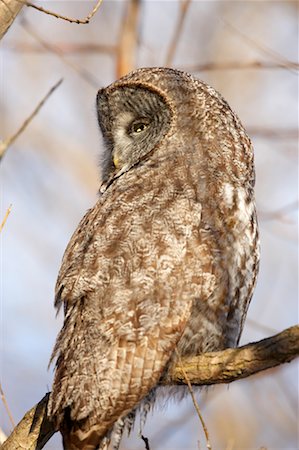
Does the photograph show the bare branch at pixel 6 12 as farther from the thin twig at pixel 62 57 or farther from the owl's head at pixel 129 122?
the thin twig at pixel 62 57

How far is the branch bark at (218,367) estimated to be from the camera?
132 inches

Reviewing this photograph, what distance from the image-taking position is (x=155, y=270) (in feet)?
13.0

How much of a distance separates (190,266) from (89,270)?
0.45 meters

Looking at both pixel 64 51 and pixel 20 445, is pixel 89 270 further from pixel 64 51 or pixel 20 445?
pixel 64 51

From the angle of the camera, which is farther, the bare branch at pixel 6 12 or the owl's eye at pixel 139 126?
the owl's eye at pixel 139 126

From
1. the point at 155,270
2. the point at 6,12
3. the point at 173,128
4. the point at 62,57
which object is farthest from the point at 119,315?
the point at 62,57

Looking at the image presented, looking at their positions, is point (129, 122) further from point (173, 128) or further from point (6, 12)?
point (6, 12)

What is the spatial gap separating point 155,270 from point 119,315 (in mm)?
256

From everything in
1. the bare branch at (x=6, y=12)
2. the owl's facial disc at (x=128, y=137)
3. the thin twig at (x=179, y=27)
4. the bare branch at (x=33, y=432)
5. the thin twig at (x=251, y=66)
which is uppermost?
the thin twig at (x=179, y=27)

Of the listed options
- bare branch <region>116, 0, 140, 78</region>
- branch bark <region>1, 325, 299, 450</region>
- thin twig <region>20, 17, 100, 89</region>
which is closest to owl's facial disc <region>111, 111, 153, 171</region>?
branch bark <region>1, 325, 299, 450</region>

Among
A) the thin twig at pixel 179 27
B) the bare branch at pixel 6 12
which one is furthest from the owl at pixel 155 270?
the thin twig at pixel 179 27

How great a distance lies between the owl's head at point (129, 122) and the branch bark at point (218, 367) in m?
1.36

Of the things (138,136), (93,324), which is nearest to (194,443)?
(138,136)

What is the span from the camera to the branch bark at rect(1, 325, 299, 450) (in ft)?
11.0
